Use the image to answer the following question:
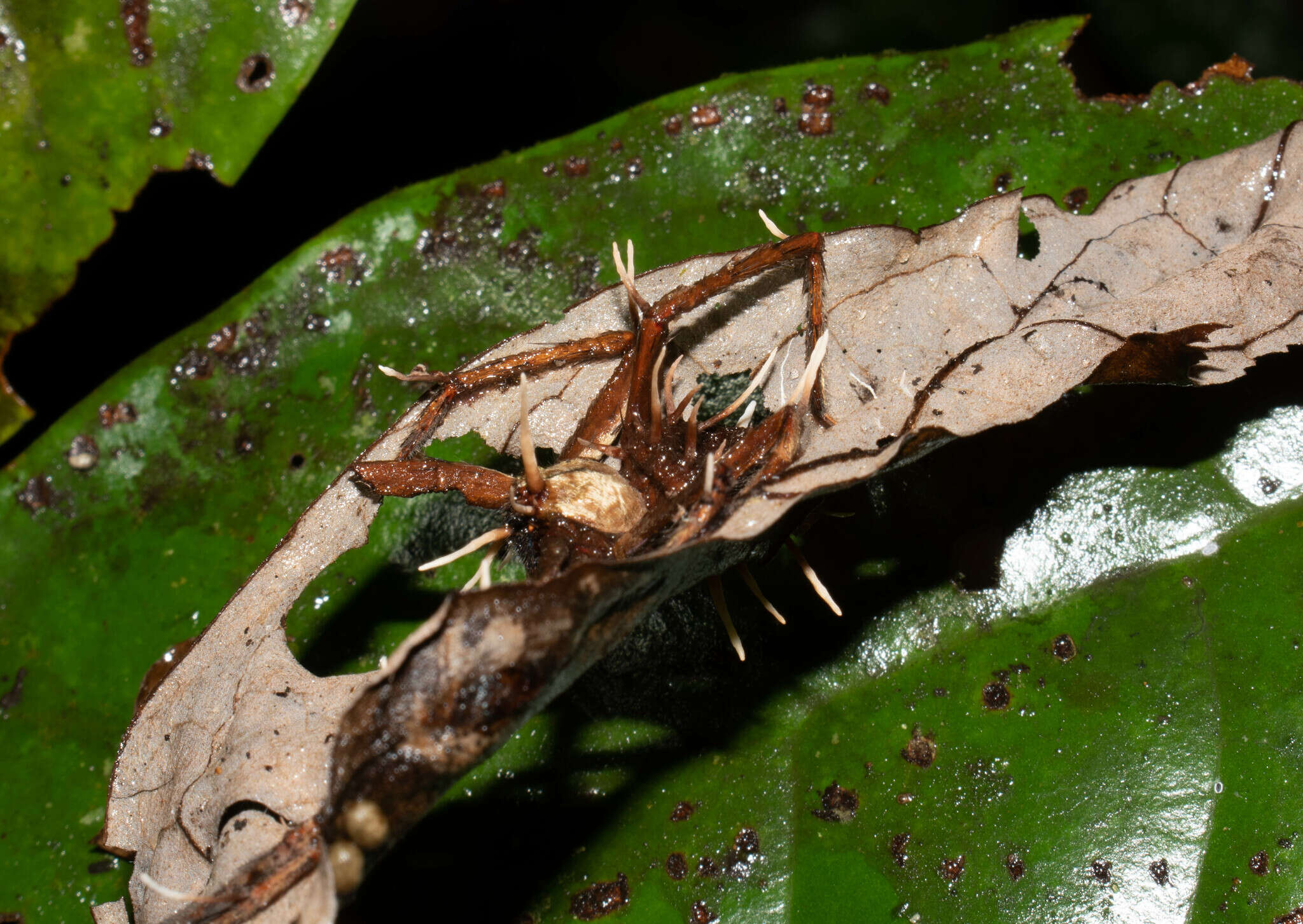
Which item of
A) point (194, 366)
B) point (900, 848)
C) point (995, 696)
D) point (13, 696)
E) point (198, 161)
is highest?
point (198, 161)

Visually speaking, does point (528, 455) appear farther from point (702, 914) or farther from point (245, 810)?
point (702, 914)

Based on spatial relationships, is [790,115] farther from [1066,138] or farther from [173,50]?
[173,50]

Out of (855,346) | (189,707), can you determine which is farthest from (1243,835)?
(189,707)

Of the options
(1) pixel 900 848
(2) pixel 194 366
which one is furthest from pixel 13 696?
(1) pixel 900 848

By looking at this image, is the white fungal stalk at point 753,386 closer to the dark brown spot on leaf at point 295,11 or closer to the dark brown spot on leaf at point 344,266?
the dark brown spot on leaf at point 344,266

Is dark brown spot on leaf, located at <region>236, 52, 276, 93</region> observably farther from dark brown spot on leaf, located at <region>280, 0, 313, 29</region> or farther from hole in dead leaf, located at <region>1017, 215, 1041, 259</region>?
hole in dead leaf, located at <region>1017, 215, 1041, 259</region>

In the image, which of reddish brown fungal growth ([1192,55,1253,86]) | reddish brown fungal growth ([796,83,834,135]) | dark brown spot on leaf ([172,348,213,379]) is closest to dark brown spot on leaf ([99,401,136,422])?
dark brown spot on leaf ([172,348,213,379])

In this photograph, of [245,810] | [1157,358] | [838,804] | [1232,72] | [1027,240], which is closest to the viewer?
[245,810]

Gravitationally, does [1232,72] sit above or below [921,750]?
above
